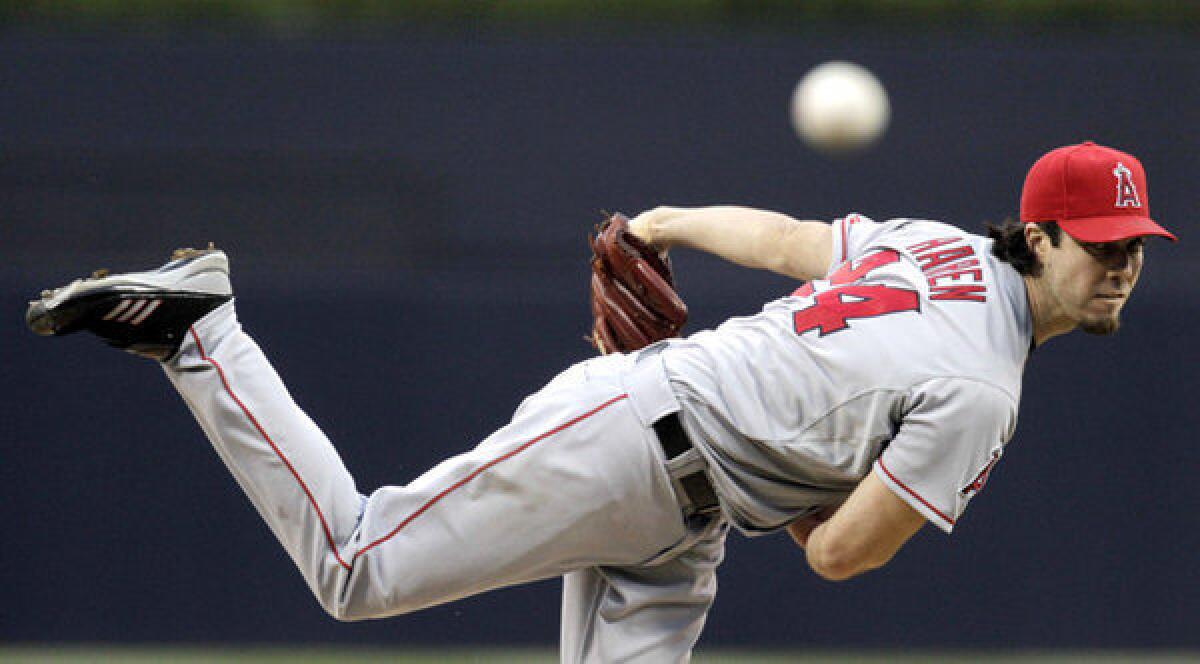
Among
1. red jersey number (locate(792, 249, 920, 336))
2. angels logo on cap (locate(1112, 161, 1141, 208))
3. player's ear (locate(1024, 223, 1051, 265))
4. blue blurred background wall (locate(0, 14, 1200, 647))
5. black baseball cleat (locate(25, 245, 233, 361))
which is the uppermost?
black baseball cleat (locate(25, 245, 233, 361))

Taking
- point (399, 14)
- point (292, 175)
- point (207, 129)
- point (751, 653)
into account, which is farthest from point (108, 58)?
point (751, 653)

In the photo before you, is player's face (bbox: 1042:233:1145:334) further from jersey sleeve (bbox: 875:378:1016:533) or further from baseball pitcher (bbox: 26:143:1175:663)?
jersey sleeve (bbox: 875:378:1016:533)

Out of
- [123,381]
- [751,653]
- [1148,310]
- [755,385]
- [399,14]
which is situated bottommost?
[751,653]

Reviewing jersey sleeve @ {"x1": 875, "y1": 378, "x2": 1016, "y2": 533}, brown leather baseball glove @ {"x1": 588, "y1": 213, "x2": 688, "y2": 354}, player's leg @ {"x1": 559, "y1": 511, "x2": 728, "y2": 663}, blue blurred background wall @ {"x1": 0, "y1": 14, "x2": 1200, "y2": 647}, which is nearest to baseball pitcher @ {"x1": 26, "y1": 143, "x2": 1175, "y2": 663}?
jersey sleeve @ {"x1": 875, "y1": 378, "x2": 1016, "y2": 533}

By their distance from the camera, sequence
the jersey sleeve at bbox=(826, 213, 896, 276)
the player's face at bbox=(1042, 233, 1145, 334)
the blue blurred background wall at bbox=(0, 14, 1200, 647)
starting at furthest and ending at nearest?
1. the blue blurred background wall at bbox=(0, 14, 1200, 647)
2. the jersey sleeve at bbox=(826, 213, 896, 276)
3. the player's face at bbox=(1042, 233, 1145, 334)

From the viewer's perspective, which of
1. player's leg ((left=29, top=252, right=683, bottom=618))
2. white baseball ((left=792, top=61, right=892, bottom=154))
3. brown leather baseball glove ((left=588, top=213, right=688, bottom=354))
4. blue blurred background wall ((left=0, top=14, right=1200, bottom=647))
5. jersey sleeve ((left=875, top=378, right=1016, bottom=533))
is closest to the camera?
jersey sleeve ((left=875, top=378, right=1016, bottom=533))

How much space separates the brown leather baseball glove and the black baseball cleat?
36.6 inches

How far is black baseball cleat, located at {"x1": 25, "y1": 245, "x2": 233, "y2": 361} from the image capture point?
106 inches

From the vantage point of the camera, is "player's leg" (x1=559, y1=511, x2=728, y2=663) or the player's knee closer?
the player's knee

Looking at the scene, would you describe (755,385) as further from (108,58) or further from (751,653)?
(108,58)

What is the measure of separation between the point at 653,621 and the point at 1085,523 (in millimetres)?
3704

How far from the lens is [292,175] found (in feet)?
21.0

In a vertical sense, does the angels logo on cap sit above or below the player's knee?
above

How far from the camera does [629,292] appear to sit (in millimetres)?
3426
